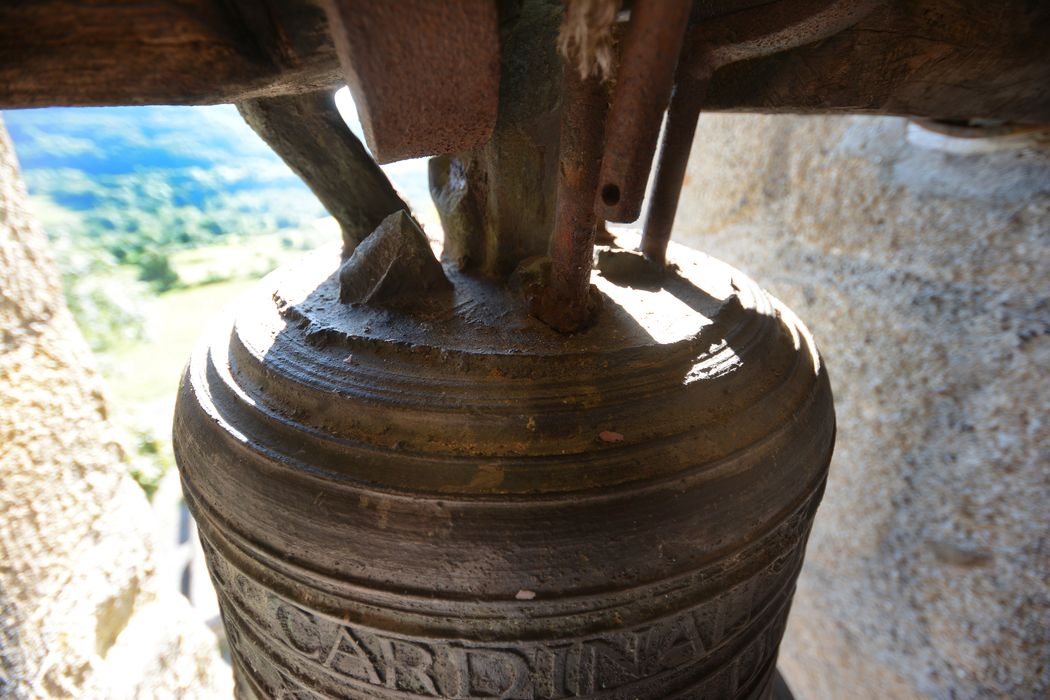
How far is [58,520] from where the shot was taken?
0.85 meters

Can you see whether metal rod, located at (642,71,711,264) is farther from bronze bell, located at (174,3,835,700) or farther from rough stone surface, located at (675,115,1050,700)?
rough stone surface, located at (675,115,1050,700)

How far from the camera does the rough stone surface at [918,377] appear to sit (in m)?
0.89

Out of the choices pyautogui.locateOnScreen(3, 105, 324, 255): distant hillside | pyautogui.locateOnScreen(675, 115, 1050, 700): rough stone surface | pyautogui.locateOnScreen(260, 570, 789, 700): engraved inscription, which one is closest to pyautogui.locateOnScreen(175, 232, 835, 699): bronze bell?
pyautogui.locateOnScreen(260, 570, 789, 700): engraved inscription

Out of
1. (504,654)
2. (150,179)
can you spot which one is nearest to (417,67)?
(504,654)

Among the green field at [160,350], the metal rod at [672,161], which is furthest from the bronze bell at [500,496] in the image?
the green field at [160,350]

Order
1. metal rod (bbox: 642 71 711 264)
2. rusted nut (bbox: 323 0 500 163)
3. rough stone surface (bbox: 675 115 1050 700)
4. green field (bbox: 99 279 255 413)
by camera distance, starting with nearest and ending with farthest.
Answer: rusted nut (bbox: 323 0 500 163)
metal rod (bbox: 642 71 711 264)
rough stone surface (bbox: 675 115 1050 700)
green field (bbox: 99 279 255 413)

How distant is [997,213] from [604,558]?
2.78 feet

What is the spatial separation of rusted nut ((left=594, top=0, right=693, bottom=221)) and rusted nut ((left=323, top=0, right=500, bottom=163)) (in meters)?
0.07

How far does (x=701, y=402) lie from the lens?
0.44 metres

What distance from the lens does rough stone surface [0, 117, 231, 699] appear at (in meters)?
0.78

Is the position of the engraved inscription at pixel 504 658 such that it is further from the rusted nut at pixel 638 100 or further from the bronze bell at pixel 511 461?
the rusted nut at pixel 638 100

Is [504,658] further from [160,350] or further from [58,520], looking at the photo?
[160,350]

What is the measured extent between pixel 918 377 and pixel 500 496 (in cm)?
91

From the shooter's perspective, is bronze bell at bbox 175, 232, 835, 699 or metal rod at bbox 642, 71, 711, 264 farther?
metal rod at bbox 642, 71, 711, 264
